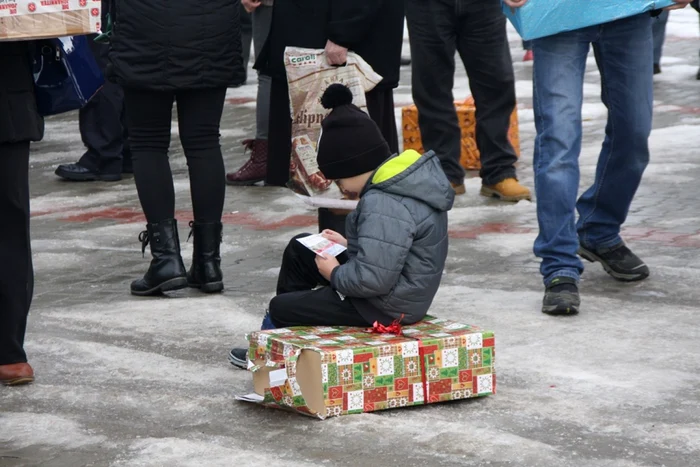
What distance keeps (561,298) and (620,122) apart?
2.88 feet

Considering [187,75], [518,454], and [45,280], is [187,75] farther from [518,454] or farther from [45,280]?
[518,454]

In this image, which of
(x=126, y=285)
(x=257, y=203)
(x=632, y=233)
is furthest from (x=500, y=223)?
(x=126, y=285)

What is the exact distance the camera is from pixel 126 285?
6441 millimetres

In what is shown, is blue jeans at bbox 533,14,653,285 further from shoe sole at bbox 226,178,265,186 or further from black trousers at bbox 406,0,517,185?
shoe sole at bbox 226,178,265,186

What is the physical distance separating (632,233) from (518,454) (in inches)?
130

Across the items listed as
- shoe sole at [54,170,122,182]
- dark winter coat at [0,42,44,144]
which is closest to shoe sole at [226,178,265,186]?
shoe sole at [54,170,122,182]

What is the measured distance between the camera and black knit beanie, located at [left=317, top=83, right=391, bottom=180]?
4750mm

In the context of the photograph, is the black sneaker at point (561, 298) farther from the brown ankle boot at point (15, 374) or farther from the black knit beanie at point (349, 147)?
the brown ankle boot at point (15, 374)

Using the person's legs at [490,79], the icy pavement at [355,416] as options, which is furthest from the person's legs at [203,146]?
the person's legs at [490,79]

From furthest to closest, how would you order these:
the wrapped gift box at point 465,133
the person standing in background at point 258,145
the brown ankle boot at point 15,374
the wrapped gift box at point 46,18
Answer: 1. the wrapped gift box at point 465,133
2. the person standing in background at point 258,145
3. the brown ankle boot at point 15,374
4. the wrapped gift box at point 46,18

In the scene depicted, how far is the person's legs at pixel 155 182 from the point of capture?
Answer: 610cm

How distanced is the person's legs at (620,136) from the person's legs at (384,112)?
1118 millimetres

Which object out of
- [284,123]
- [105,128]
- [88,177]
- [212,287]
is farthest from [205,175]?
[88,177]

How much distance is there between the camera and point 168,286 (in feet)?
20.1
